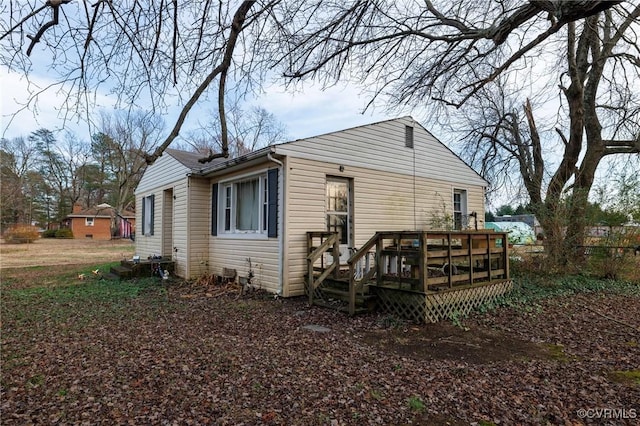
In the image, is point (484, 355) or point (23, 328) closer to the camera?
point (484, 355)

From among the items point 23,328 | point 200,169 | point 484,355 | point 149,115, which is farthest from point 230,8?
point 200,169

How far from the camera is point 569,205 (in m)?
8.75

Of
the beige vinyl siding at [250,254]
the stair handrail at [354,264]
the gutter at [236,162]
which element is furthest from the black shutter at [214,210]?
the stair handrail at [354,264]

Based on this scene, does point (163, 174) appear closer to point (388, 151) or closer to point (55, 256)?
point (388, 151)

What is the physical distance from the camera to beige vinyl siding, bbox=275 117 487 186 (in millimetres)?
7922

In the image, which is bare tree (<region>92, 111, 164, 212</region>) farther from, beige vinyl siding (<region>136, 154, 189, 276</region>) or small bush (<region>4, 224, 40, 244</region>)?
beige vinyl siding (<region>136, 154, 189, 276</region>)

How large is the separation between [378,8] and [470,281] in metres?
4.73

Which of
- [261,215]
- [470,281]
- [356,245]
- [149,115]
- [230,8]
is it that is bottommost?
[470,281]

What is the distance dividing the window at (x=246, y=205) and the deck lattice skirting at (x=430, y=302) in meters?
3.26

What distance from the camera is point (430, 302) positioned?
557 centimetres

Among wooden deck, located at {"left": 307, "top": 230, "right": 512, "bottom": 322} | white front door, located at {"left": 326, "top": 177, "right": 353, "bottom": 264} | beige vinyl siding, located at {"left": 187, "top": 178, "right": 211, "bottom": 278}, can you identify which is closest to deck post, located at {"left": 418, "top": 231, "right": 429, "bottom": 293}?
wooden deck, located at {"left": 307, "top": 230, "right": 512, "bottom": 322}

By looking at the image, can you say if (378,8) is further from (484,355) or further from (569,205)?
(569,205)

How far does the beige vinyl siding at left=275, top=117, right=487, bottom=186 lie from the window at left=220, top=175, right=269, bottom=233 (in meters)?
1.38

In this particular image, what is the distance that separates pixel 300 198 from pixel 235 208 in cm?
230
